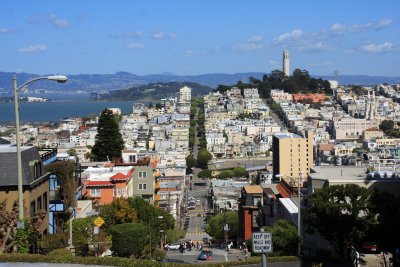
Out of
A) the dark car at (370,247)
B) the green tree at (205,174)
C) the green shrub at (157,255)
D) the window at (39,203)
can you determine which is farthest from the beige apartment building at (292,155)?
the window at (39,203)

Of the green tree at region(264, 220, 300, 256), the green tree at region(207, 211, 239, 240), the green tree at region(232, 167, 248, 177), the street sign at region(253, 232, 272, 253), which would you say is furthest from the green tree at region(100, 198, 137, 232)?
the green tree at region(232, 167, 248, 177)

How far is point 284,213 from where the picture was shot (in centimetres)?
2209

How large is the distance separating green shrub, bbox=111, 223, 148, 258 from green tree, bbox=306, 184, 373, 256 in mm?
3637

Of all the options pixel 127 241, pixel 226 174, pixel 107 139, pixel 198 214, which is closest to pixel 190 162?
pixel 226 174

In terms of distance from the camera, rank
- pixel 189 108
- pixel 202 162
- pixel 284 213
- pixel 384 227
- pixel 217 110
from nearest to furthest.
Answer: pixel 384 227 → pixel 284 213 → pixel 202 162 → pixel 217 110 → pixel 189 108

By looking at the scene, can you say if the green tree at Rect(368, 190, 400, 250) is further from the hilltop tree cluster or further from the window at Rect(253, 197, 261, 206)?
the hilltop tree cluster

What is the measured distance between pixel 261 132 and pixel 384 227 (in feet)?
456

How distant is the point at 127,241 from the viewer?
15789 mm

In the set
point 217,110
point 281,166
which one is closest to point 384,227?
point 281,166

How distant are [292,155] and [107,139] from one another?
195 ft

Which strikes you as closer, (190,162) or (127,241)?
(127,241)

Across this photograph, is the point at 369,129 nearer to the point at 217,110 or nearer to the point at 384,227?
the point at 217,110

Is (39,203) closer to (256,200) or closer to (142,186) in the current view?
(142,186)

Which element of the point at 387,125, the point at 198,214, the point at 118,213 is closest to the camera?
the point at 118,213
